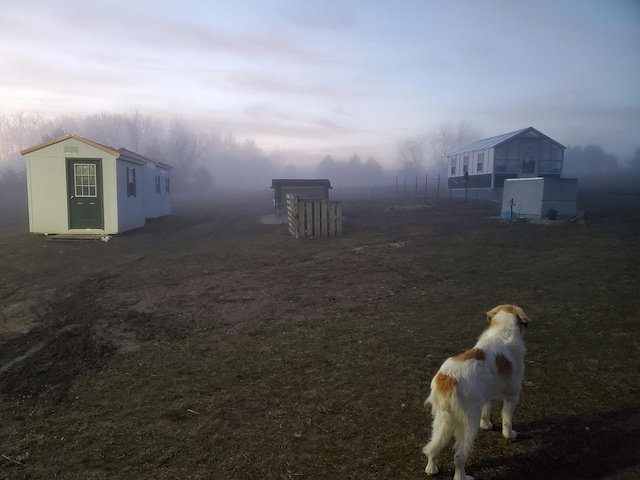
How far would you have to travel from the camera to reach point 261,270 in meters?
10.4

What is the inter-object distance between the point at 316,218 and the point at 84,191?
8720 mm

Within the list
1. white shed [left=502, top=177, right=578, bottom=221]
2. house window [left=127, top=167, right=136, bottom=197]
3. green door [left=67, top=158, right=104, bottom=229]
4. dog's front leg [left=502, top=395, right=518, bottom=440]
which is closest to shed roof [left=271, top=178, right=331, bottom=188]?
house window [left=127, top=167, right=136, bottom=197]

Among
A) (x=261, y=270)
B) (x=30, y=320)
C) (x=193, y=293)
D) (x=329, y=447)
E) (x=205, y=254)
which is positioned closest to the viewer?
(x=329, y=447)

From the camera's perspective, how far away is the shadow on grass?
3.13 metres

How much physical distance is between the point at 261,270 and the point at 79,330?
4.49m

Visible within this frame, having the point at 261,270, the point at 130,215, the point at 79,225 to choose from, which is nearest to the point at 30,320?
the point at 261,270

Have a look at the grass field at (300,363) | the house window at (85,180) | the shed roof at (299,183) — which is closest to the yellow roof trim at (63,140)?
the house window at (85,180)

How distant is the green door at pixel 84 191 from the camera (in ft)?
50.4

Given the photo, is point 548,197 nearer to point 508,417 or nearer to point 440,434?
point 508,417

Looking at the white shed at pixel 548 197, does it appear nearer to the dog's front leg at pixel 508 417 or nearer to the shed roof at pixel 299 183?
the shed roof at pixel 299 183

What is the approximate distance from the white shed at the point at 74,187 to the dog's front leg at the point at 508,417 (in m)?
15.5

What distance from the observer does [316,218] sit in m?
14.8

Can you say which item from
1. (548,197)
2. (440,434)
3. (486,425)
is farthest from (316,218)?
(440,434)

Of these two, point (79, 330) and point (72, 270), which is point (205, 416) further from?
point (72, 270)
